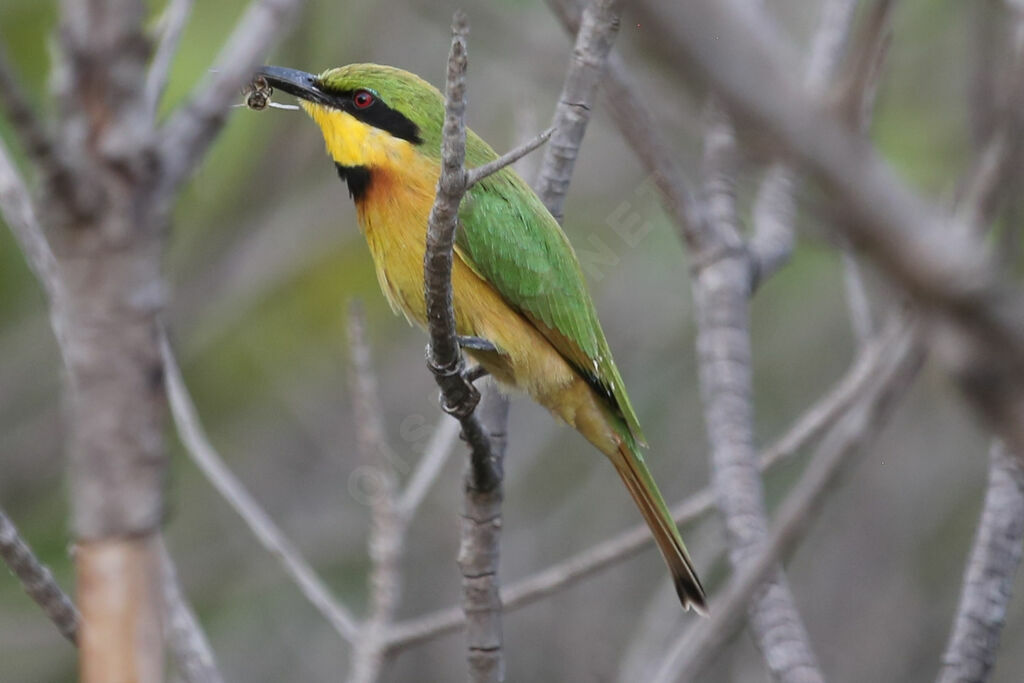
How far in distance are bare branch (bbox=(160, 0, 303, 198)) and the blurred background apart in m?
3.87

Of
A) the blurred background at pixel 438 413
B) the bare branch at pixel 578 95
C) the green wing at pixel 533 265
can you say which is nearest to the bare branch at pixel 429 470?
the green wing at pixel 533 265

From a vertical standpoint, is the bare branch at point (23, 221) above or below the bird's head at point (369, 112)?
below

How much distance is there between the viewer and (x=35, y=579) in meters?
2.04

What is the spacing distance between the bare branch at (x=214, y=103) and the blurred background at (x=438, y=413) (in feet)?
12.7

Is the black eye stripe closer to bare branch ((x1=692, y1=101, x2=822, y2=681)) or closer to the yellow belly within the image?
the yellow belly

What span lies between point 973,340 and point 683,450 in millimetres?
5749

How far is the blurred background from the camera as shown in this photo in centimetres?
559

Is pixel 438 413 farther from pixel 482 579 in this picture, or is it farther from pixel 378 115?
pixel 482 579

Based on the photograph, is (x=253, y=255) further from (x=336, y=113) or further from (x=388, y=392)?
(x=336, y=113)

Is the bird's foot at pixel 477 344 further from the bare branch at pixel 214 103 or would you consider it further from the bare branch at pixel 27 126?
the bare branch at pixel 27 126

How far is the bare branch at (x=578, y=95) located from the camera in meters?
2.93

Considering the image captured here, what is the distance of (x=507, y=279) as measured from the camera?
3.54 m

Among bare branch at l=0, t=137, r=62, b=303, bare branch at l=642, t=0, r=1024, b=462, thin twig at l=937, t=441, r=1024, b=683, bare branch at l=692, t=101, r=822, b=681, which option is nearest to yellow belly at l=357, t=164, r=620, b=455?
bare branch at l=692, t=101, r=822, b=681

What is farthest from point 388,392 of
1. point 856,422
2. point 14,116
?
point 14,116
